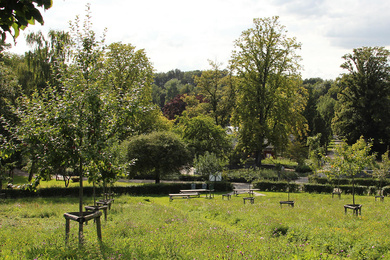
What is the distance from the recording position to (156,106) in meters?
44.4

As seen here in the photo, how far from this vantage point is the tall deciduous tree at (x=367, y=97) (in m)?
51.1

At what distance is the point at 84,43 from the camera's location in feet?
33.1

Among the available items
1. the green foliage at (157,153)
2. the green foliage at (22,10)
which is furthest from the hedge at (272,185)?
Result: the green foliage at (22,10)

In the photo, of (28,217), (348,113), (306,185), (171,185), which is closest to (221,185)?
(171,185)

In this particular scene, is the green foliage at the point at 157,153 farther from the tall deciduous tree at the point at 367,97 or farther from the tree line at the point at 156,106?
the tall deciduous tree at the point at 367,97

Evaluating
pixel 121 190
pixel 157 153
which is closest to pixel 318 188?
pixel 157 153

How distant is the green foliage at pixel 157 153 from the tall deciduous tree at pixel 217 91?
1859cm

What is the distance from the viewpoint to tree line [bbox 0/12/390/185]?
887 cm

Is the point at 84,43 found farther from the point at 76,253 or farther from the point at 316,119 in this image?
the point at 316,119

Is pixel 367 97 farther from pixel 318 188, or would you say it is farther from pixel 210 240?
pixel 210 240

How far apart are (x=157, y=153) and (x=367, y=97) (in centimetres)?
3784

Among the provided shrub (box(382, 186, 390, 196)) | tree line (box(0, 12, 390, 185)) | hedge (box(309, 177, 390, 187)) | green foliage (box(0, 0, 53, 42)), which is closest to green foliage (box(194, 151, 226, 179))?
tree line (box(0, 12, 390, 185))

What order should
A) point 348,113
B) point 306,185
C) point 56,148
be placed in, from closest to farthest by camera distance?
point 56,148, point 306,185, point 348,113

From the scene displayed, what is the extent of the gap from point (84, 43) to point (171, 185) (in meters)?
23.2
